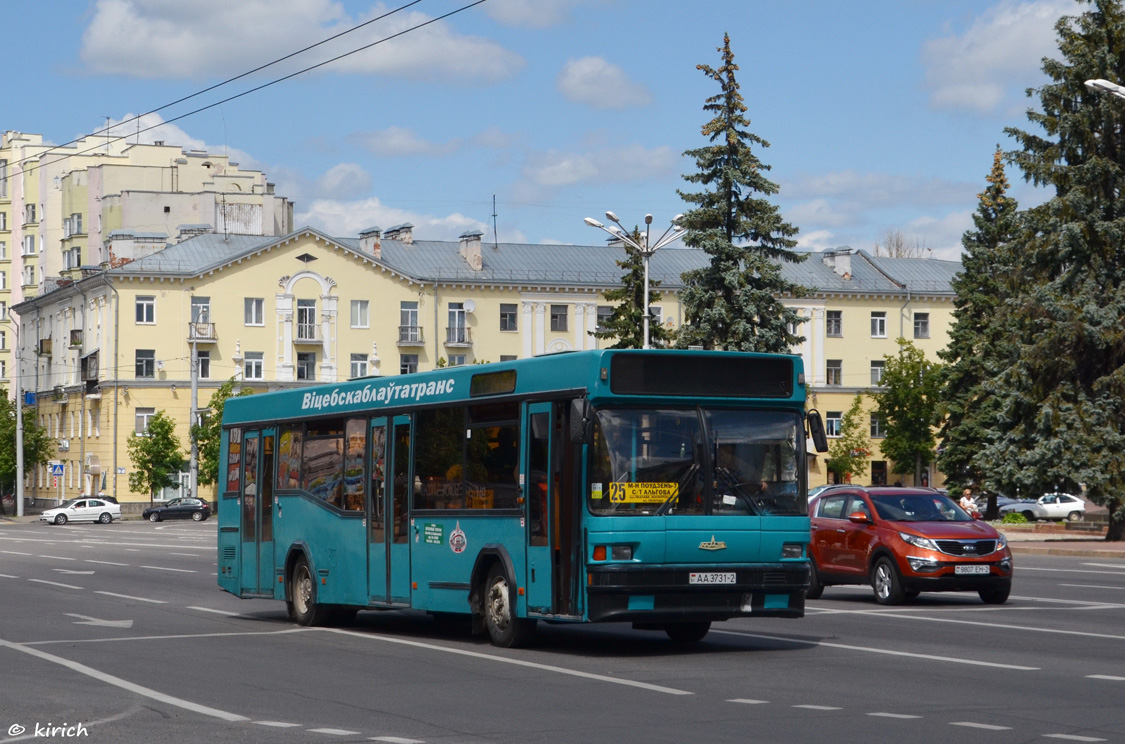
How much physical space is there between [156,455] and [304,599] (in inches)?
2538

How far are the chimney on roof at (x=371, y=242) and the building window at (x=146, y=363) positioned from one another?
43.0ft

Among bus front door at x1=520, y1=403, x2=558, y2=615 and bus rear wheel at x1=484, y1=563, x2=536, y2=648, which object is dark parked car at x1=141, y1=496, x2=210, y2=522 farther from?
bus front door at x1=520, y1=403, x2=558, y2=615

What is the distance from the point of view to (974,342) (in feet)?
212

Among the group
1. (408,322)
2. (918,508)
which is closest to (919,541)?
(918,508)

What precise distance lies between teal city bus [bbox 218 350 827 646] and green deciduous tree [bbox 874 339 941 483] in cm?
7057

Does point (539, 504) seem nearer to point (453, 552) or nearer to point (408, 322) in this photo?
point (453, 552)

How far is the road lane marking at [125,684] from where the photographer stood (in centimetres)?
1105

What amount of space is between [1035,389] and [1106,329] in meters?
2.54

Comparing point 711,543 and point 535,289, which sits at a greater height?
point 535,289

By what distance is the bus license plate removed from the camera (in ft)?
46.8

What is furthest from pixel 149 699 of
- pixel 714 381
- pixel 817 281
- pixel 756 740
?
pixel 817 281

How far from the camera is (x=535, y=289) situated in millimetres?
92188

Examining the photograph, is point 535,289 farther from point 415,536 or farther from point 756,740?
point 756,740

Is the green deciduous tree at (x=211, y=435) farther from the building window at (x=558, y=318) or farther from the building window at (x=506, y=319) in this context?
the building window at (x=558, y=318)
